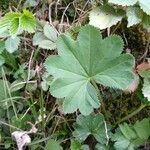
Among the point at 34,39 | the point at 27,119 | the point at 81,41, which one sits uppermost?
the point at 81,41

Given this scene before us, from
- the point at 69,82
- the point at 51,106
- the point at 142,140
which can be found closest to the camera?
the point at 69,82

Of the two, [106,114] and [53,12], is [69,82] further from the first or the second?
[53,12]

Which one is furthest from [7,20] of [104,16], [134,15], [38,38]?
[134,15]

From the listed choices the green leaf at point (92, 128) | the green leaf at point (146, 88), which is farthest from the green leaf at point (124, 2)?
the green leaf at point (92, 128)

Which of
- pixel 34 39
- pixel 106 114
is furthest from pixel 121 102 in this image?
pixel 34 39

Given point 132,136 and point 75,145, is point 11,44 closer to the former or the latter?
point 75,145

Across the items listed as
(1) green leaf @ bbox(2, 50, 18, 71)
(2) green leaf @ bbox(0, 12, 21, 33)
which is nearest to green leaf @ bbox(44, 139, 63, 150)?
(1) green leaf @ bbox(2, 50, 18, 71)

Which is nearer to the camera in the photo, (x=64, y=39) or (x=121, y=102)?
(x=64, y=39)
